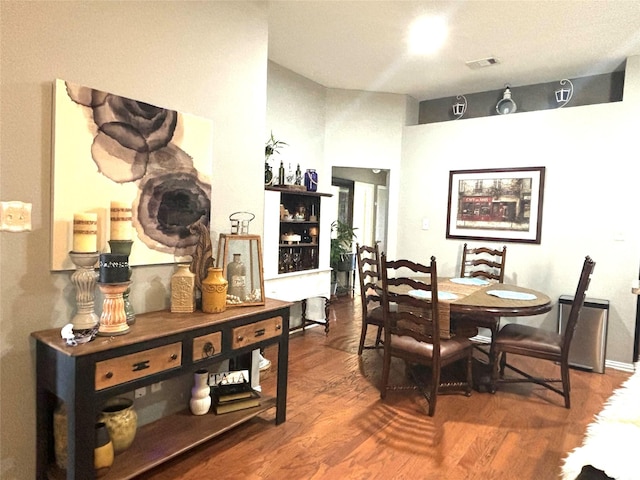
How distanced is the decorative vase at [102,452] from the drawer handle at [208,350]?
526 mm

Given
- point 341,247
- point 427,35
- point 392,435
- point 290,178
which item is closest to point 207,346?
point 392,435

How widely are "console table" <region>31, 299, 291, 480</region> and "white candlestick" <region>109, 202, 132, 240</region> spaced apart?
0.44 m

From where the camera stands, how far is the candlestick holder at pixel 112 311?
5.90 ft

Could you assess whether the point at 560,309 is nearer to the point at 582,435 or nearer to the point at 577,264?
the point at 577,264

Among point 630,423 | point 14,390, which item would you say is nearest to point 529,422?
point 630,423

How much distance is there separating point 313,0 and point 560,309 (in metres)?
3.48

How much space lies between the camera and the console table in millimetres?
1632

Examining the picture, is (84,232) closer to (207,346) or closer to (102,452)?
(207,346)

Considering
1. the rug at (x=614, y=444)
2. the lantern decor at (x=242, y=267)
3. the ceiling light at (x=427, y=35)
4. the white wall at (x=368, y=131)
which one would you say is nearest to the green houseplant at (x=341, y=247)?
the white wall at (x=368, y=131)

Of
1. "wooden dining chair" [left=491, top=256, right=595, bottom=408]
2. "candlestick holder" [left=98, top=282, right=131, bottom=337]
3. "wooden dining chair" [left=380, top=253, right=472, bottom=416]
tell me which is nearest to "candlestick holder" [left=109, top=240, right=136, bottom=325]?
"candlestick holder" [left=98, top=282, right=131, bottom=337]

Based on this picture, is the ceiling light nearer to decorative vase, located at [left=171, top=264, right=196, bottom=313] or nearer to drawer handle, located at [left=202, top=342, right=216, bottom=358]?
decorative vase, located at [left=171, top=264, right=196, bottom=313]

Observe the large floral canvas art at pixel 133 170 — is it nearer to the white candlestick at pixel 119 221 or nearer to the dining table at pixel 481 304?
the white candlestick at pixel 119 221

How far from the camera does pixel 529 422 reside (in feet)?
8.77

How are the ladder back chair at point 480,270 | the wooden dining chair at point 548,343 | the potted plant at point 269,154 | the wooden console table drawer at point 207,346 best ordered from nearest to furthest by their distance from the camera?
the wooden console table drawer at point 207,346 < the wooden dining chair at point 548,343 < the ladder back chair at point 480,270 < the potted plant at point 269,154
